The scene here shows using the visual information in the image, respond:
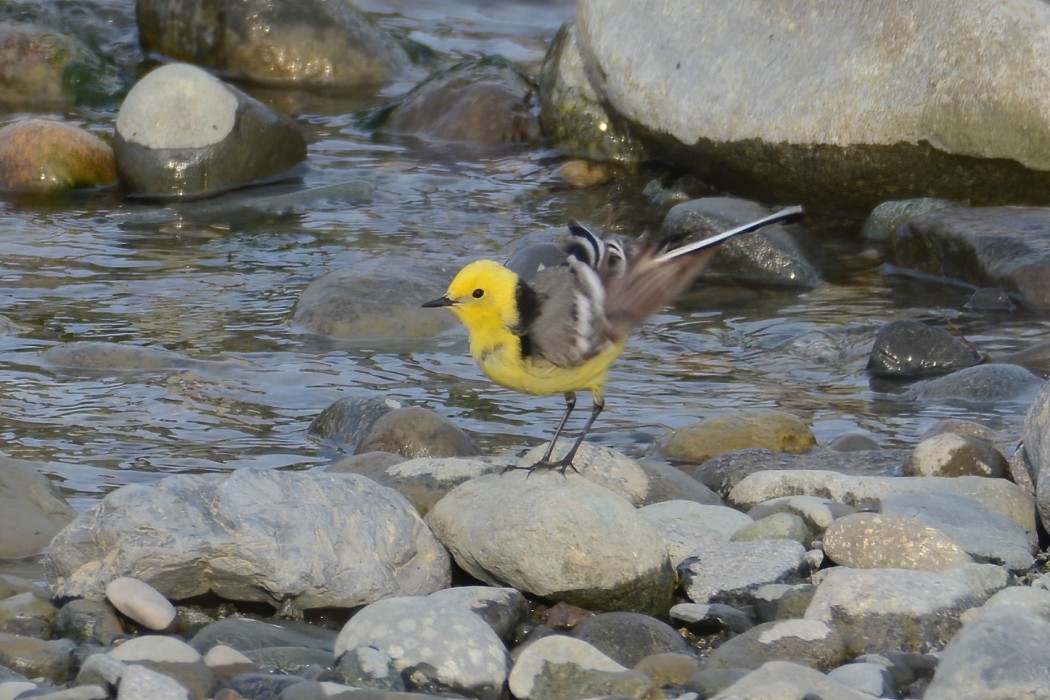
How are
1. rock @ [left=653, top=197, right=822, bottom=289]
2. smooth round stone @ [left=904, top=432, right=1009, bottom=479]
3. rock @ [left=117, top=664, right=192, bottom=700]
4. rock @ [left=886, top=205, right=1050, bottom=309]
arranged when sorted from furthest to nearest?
rock @ [left=653, top=197, right=822, bottom=289] → rock @ [left=886, top=205, right=1050, bottom=309] → smooth round stone @ [left=904, top=432, right=1009, bottom=479] → rock @ [left=117, top=664, right=192, bottom=700]

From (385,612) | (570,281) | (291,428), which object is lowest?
(291,428)

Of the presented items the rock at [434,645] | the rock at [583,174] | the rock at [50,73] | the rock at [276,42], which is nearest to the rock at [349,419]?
the rock at [434,645]

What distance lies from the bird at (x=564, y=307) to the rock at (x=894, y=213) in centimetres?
579

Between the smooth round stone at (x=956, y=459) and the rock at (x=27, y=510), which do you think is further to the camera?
the smooth round stone at (x=956, y=459)

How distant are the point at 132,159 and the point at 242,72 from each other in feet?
13.8

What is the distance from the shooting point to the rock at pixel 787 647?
456cm

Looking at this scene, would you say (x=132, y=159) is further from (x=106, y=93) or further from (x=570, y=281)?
(x=570, y=281)

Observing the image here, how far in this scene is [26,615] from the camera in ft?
15.7

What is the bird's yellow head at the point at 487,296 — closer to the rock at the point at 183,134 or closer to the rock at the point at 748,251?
the rock at the point at 748,251

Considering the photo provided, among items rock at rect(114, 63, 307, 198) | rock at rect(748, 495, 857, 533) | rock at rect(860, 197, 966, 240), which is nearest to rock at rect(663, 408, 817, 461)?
rock at rect(748, 495, 857, 533)

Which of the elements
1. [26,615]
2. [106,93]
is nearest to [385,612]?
[26,615]

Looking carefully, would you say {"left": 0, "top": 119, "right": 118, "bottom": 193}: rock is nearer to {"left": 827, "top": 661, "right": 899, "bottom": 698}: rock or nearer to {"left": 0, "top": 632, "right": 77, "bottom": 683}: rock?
{"left": 0, "top": 632, "right": 77, "bottom": 683}: rock

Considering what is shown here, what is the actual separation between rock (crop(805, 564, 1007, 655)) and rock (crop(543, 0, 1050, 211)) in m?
6.29

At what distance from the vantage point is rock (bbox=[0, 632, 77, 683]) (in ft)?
14.4
